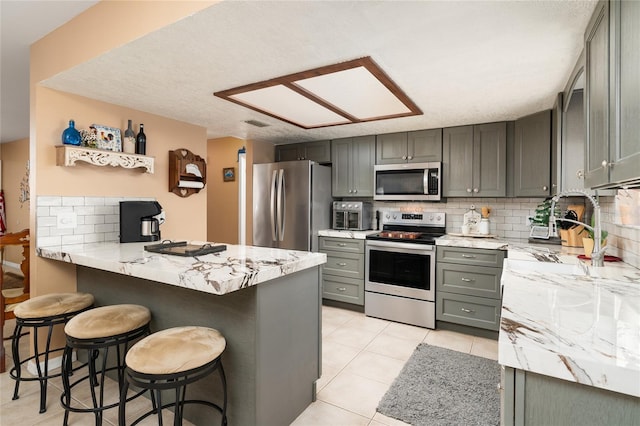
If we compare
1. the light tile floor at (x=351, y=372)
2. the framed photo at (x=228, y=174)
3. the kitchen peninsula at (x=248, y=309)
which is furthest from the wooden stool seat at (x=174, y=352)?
the framed photo at (x=228, y=174)

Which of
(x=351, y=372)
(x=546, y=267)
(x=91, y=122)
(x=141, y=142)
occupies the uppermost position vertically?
(x=91, y=122)

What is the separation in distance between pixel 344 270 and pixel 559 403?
10.2 ft

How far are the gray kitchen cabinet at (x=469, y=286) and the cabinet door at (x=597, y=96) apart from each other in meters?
1.57

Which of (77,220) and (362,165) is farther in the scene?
(362,165)

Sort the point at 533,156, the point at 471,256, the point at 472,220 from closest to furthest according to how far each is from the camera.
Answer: the point at 533,156, the point at 471,256, the point at 472,220

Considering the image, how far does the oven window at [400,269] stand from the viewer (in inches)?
130

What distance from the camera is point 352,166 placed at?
13.5 ft

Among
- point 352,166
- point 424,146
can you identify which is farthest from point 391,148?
point 352,166

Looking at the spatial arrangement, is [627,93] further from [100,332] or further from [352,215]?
[352,215]

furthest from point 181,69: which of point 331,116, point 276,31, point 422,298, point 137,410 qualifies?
point 422,298

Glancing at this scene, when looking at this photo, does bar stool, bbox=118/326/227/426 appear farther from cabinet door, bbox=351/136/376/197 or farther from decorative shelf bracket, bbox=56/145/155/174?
cabinet door, bbox=351/136/376/197

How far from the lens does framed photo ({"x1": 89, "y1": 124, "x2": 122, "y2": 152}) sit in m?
2.57

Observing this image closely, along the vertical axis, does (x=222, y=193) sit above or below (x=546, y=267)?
above

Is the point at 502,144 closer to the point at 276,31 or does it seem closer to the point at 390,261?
the point at 390,261
